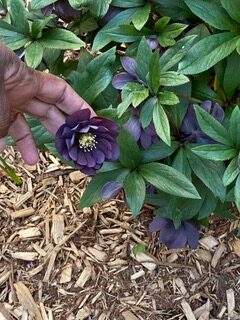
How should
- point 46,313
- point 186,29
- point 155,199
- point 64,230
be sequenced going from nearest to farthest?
point 186,29 < point 155,199 < point 46,313 < point 64,230

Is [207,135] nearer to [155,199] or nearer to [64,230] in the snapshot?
[155,199]

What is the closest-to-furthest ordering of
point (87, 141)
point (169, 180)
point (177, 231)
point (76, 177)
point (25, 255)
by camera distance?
point (87, 141) → point (169, 180) → point (177, 231) → point (25, 255) → point (76, 177)

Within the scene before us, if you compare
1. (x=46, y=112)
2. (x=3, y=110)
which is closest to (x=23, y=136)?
(x=46, y=112)

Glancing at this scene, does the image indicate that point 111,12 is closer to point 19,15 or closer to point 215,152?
point 19,15

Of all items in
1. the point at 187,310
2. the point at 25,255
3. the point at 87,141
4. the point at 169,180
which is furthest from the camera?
the point at 25,255

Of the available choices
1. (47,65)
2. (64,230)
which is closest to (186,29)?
(47,65)

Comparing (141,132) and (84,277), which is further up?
(141,132)

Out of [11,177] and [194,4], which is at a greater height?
[194,4]
